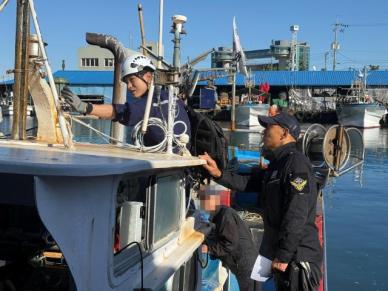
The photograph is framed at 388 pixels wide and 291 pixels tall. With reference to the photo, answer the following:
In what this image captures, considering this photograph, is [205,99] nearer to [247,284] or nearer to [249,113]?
[247,284]

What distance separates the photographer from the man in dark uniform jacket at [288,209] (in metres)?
3.82

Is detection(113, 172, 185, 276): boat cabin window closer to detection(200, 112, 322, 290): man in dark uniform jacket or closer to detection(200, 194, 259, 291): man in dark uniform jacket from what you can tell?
detection(200, 112, 322, 290): man in dark uniform jacket

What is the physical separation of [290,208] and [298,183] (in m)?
0.19

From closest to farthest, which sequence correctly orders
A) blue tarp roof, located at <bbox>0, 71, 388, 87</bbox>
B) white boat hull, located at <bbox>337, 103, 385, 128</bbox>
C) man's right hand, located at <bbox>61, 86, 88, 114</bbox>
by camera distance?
1. man's right hand, located at <bbox>61, 86, 88, 114</bbox>
2. white boat hull, located at <bbox>337, 103, 385, 128</bbox>
3. blue tarp roof, located at <bbox>0, 71, 388, 87</bbox>

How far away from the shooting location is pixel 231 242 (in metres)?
4.96

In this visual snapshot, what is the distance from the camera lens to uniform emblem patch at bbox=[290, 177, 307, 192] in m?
3.82

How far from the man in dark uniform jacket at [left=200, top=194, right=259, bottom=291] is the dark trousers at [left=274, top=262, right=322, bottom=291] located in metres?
0.96

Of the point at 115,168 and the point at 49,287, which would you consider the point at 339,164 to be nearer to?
the point at 49,287

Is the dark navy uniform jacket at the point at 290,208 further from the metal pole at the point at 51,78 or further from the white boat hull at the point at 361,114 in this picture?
the white boat hull at the point at 361,114

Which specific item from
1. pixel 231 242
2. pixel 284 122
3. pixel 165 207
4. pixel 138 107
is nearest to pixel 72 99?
pixel 138 107

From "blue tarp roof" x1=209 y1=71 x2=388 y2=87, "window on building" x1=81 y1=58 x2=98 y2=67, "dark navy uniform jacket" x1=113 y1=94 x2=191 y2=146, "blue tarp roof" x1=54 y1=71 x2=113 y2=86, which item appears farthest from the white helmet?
"window on building" x1=81 y1=58 x2=98 y2=67

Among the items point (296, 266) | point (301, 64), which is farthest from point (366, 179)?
point (301, 64)

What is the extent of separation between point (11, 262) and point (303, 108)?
60.8 m

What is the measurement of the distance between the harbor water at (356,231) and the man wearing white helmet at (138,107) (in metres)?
1.47
